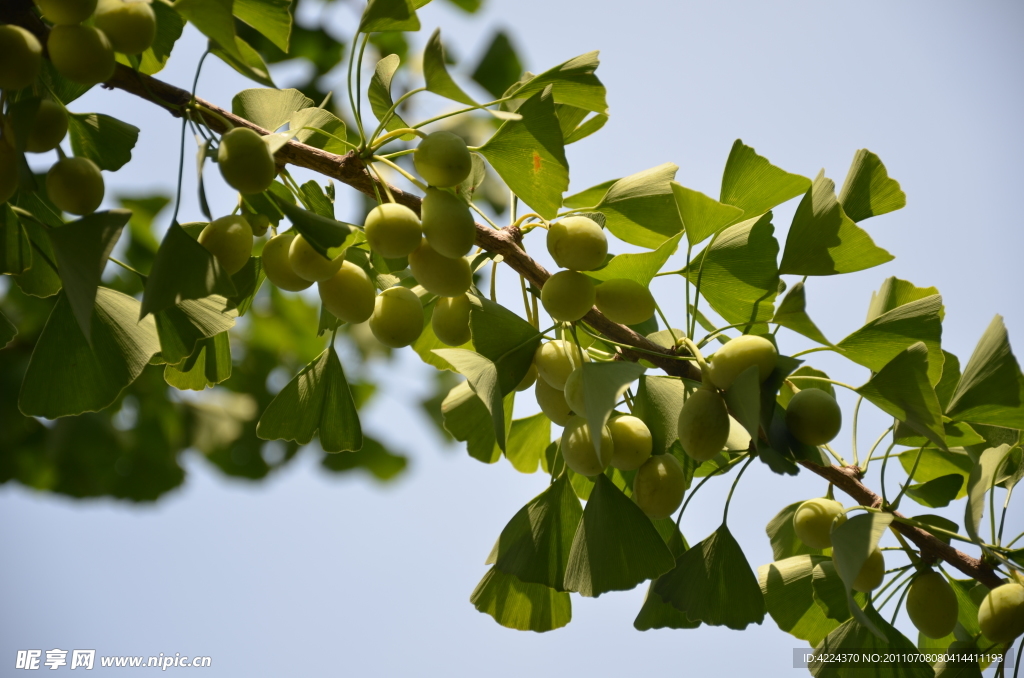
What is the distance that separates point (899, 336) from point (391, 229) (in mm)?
477

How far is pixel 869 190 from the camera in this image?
69cm

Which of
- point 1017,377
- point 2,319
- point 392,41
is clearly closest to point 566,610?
point 1017,377

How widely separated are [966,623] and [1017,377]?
0.29m

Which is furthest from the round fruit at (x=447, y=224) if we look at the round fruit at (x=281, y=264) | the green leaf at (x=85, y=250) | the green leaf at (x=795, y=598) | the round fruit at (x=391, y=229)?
the green leaf at (x=795, y=598)

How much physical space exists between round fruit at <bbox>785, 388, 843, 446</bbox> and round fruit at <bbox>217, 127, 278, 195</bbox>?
0.46 metres

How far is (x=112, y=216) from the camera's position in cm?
49

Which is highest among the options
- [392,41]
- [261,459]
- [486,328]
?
[392,41]

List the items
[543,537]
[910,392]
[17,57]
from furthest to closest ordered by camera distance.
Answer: [543,537] < [910,392] < [17,57]

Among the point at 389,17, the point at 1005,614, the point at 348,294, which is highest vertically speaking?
the point at 389,17

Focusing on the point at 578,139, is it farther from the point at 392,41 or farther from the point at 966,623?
the point at 392,41

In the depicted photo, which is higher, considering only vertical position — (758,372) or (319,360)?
(319,360)

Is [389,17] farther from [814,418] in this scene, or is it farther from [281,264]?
[814,418]

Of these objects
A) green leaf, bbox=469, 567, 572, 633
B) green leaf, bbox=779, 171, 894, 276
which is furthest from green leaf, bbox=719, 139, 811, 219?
green leaf, bbox=469, 567, 572, 633

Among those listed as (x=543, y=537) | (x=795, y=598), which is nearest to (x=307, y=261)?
(x=543, y=537)
